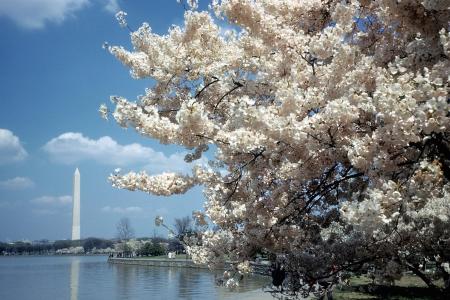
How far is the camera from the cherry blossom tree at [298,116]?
3.72 m

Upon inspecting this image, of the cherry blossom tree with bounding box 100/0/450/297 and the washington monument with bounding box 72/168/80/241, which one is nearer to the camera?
the cherry blossom tree with bounding box 100/0/450/297

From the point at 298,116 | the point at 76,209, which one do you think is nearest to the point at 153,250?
the point at 76,209

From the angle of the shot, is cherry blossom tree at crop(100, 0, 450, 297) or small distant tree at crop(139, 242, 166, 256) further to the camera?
small distant tree at crop(139, 242, 166, 256)

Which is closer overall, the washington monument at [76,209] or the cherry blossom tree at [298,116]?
the cherry blossom tree at [298,116]

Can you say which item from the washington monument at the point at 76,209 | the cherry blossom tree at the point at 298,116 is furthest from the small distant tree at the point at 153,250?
the cherry blossom tree at the point at 298,116

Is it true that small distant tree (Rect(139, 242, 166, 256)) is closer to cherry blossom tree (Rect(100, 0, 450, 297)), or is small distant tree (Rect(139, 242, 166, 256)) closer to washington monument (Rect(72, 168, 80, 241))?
washington monument (Rect(72, 168, 80, 241))

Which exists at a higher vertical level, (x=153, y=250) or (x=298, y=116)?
(x=298, y=116)

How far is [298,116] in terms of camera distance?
180 inches

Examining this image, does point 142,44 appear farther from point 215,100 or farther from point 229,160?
point 229,160

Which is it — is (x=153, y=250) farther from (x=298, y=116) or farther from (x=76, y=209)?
(x=298, y=116)

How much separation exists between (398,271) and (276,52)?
249 inches

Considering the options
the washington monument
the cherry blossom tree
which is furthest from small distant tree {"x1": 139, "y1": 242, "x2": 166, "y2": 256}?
the cherry blossom tree

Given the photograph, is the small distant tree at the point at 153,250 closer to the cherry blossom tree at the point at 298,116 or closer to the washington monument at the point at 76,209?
the washington monument at the point at 76,209

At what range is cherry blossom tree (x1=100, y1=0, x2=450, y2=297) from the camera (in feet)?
12.2
